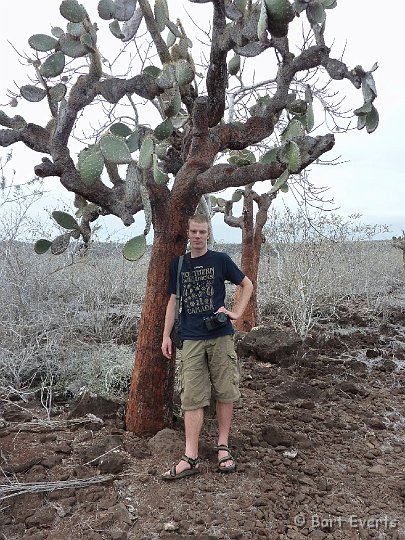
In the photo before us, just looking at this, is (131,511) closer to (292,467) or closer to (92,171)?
(292,467)

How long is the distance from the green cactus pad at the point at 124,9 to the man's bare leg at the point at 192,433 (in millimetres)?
2584

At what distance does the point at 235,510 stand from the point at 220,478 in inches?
13.2

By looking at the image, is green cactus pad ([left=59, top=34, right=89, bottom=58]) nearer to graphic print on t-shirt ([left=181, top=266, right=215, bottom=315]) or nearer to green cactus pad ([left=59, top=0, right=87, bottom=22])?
green cactus pad ([left=59, top=0, right=87, bottom=22])

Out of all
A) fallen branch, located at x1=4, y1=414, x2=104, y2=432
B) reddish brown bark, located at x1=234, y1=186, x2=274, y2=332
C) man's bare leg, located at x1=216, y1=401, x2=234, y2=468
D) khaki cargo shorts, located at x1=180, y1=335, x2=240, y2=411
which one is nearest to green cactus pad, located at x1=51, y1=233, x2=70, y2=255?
fallen branch, located at x1=4, y1=414, x2=104, y2=432

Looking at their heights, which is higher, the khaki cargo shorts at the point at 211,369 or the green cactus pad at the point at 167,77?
the green cactus pad at the point at 167,77

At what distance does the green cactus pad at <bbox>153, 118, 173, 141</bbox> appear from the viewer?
3228 millimetres

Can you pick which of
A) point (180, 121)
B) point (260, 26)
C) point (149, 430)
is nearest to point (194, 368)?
point (149, 430)

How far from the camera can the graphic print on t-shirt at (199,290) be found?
3.12 meters

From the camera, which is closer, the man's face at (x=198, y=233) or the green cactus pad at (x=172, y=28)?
the man's face at (x=198, y=233)

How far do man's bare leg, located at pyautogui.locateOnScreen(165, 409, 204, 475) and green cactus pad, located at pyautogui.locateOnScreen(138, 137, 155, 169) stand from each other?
1.49 meters

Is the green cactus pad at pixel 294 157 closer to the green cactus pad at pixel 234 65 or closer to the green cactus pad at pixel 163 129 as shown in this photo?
the green cactus pad at pixel 163 129

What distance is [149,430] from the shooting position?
11.0 ft

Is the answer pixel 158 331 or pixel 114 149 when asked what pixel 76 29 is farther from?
pixel 158 331
